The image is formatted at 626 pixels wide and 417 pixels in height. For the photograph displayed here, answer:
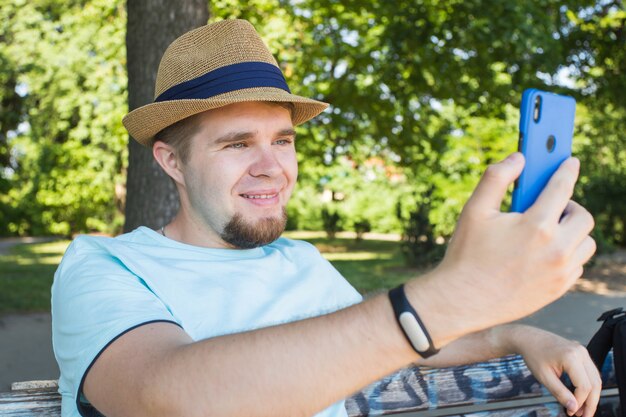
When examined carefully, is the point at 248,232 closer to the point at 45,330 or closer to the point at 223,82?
the point at 223,82

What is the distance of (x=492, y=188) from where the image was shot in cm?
95

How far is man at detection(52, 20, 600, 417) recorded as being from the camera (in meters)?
0.98

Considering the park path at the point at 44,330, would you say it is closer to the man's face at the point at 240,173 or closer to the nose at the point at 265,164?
the man's face at the point at 240,173

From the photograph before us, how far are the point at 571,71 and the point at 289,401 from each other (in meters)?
9.59

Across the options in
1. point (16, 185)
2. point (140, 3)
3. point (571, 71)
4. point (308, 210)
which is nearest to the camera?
point (140, 3)

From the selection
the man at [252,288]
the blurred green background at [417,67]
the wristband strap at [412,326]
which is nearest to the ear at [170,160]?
the man at [252,288]

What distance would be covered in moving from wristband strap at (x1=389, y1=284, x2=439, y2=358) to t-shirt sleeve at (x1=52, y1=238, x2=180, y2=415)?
51 cm

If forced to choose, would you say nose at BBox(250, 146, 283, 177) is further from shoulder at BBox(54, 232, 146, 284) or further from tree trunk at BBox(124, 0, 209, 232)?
tree trunk at BBox(124, 0, 209, 232)

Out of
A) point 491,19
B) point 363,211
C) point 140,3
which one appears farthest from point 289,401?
point 363,211

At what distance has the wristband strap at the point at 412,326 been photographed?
40.3 inches

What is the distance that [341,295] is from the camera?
2021mm

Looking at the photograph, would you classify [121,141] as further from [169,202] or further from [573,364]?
[573,364]

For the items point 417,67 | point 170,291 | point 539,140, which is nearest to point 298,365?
point 539,140

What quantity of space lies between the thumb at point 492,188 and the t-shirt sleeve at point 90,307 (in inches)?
26.4
